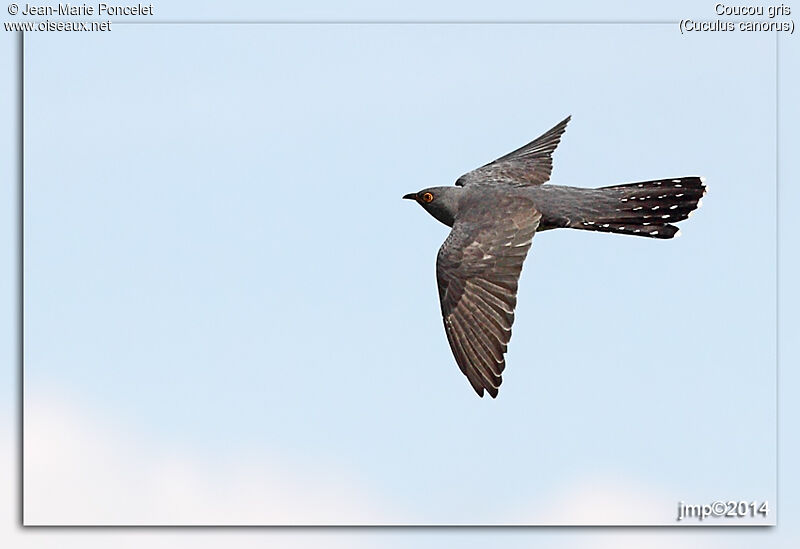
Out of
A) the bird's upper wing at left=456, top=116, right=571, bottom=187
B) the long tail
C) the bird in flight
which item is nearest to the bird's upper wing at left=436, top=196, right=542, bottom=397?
the bird in flight

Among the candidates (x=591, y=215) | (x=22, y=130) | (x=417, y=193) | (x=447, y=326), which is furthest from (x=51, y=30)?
(x=591, y=215)

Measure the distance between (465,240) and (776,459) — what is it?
3272 mm

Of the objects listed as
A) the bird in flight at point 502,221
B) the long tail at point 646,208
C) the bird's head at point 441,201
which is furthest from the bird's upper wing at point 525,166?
the long tail at point 646,208

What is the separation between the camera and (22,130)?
34.1ft

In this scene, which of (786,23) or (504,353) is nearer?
(504,353)

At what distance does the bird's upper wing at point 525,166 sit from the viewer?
37.1 feet

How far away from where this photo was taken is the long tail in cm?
1029

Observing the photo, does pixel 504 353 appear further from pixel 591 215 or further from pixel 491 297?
pixel 591 215

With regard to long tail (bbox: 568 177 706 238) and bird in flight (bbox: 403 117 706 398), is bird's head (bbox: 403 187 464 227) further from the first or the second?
long tail (bbox: 568 177 706 238)

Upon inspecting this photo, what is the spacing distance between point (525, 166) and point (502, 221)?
5.21 feet

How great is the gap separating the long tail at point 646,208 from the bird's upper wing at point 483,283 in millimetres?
525

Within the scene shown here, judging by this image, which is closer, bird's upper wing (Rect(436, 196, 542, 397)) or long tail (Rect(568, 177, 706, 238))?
bird's upper wing (Rect(436, 196, 542, 397))

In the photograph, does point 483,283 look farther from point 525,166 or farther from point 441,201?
point 525,166

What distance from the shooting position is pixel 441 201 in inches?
430
